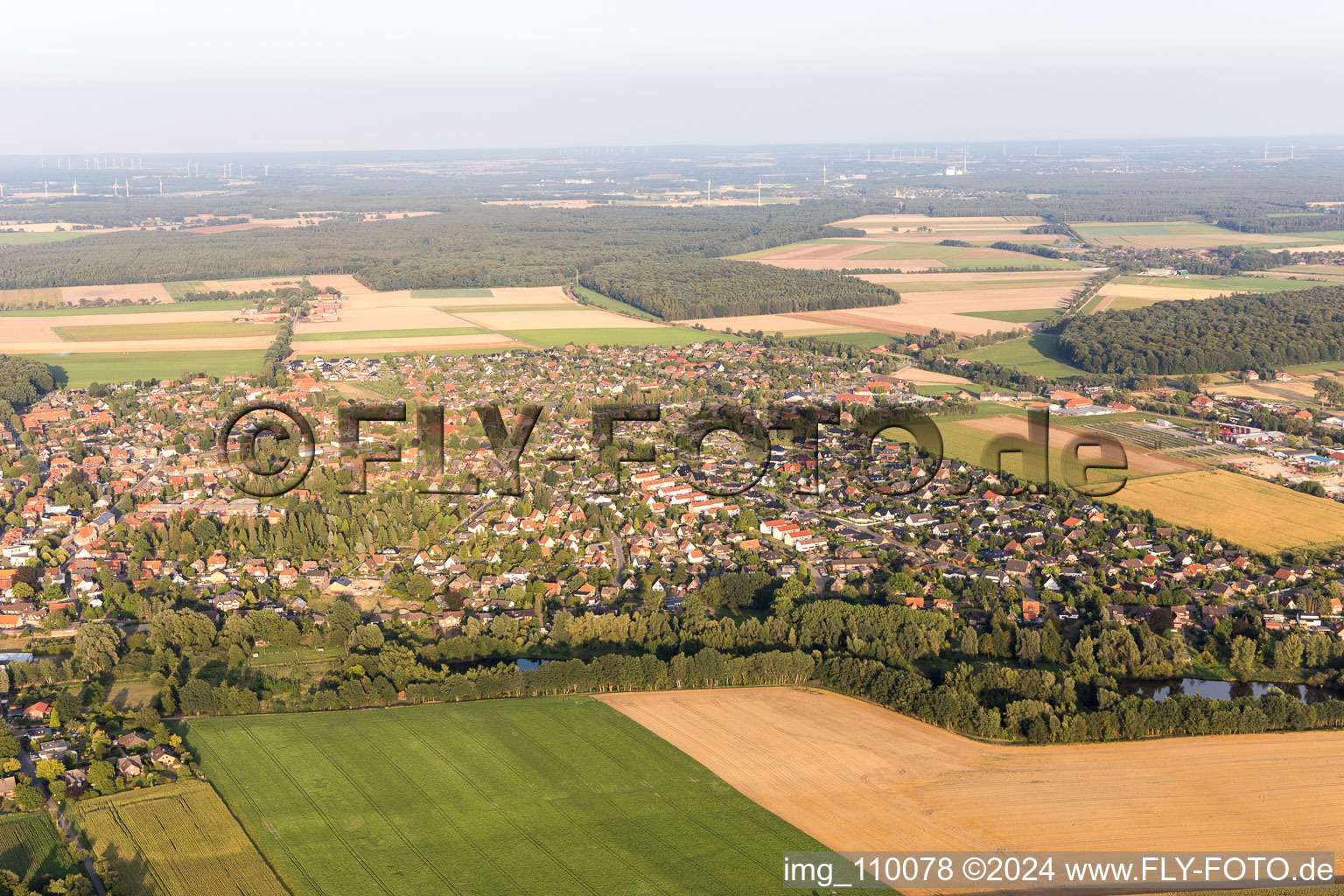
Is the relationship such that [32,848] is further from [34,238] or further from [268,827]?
[34,238]

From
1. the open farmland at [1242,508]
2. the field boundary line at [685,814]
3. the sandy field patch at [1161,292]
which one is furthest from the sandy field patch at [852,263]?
the field boundary line at [685,814]

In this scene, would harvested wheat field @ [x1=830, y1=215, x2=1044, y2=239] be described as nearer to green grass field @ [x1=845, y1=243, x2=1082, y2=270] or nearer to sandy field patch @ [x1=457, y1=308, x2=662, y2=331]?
green grass field @ [x1=845, y1=243, x2=1082, y2=270]

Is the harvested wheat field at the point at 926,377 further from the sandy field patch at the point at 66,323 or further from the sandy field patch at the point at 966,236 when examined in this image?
the sandy field patch at the point at 966,236

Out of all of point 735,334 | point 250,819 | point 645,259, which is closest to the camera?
point 250,819

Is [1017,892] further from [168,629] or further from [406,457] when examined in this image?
[406,457]

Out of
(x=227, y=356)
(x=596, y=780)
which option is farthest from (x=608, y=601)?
(x=227, y=356)
